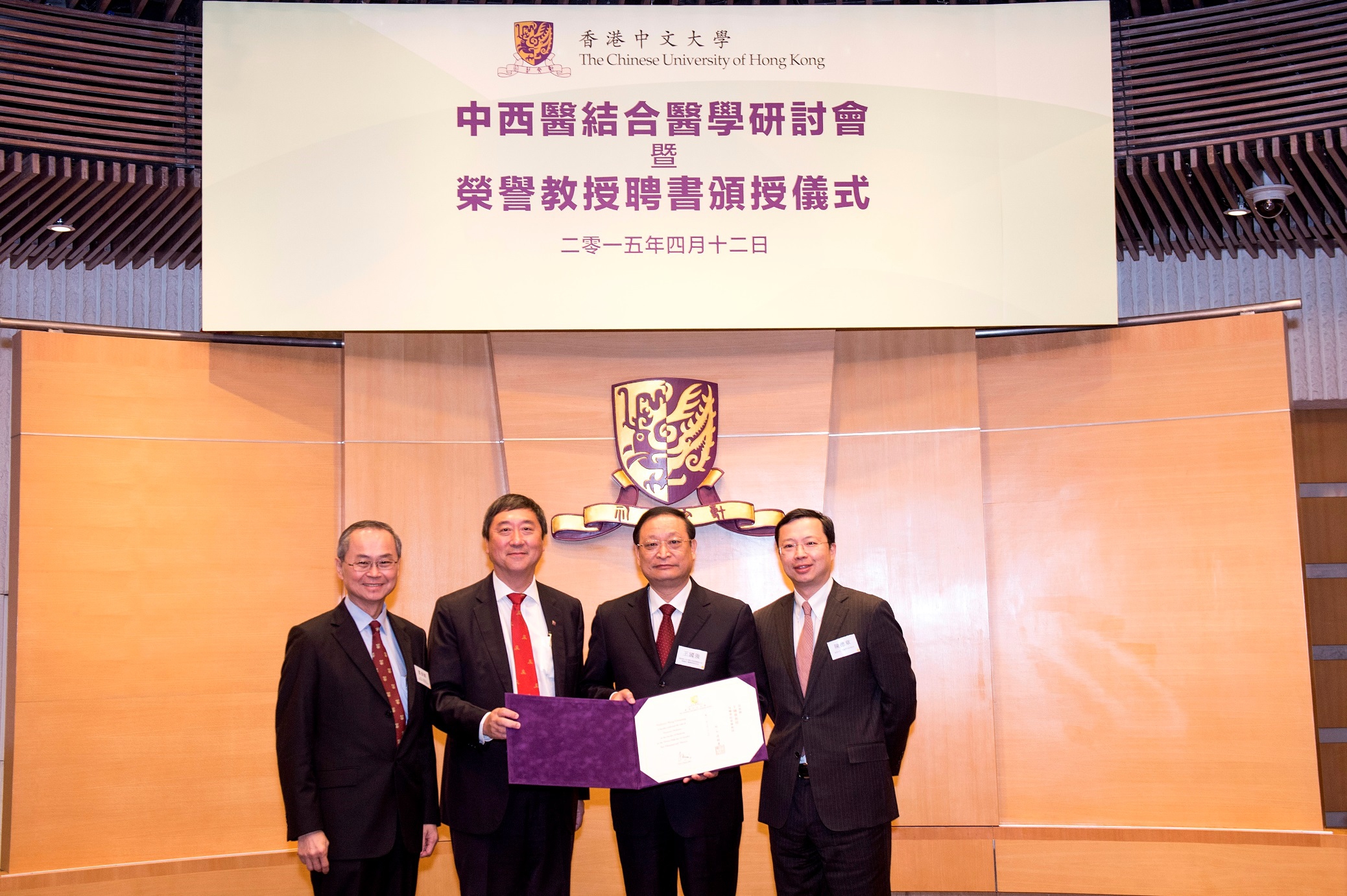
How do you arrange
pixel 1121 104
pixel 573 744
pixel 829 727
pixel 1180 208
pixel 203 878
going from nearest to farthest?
1. pixel 573 744
2. pixel 829 727
3. pixel 203 878
4. pixel 1121 104
5. pixel 1180 208

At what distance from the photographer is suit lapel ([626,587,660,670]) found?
3.52 metres

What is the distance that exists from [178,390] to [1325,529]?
258 inches

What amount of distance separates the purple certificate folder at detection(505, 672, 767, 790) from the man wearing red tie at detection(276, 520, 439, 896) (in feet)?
1.19

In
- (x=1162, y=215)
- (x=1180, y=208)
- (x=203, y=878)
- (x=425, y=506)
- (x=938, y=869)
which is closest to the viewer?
(x=203, y=878)

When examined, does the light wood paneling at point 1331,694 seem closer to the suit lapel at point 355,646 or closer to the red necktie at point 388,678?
the red necktie at point 388,678

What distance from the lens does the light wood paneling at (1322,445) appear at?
6.73m

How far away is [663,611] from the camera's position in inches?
141

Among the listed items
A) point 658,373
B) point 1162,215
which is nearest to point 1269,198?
point 1162,215

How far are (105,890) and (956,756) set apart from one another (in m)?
3.99

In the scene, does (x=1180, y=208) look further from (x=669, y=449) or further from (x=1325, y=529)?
(x=669, y=449)

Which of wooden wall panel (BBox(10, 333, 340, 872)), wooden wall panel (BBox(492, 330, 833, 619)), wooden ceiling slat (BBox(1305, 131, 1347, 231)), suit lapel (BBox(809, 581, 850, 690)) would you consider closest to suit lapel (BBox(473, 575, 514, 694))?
suit lapel (BBox(809, 581, 850, 690))

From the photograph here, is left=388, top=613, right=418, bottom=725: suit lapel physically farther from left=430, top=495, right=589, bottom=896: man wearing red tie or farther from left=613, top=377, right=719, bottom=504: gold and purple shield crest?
left=613, top=377, right=719, bottom=504: gold and purple shield crest

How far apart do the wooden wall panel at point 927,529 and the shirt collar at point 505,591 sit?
7.69ft

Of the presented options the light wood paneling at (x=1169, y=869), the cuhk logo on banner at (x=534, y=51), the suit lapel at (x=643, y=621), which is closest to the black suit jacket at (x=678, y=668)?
the suit lapel at (x=643, y=621)
